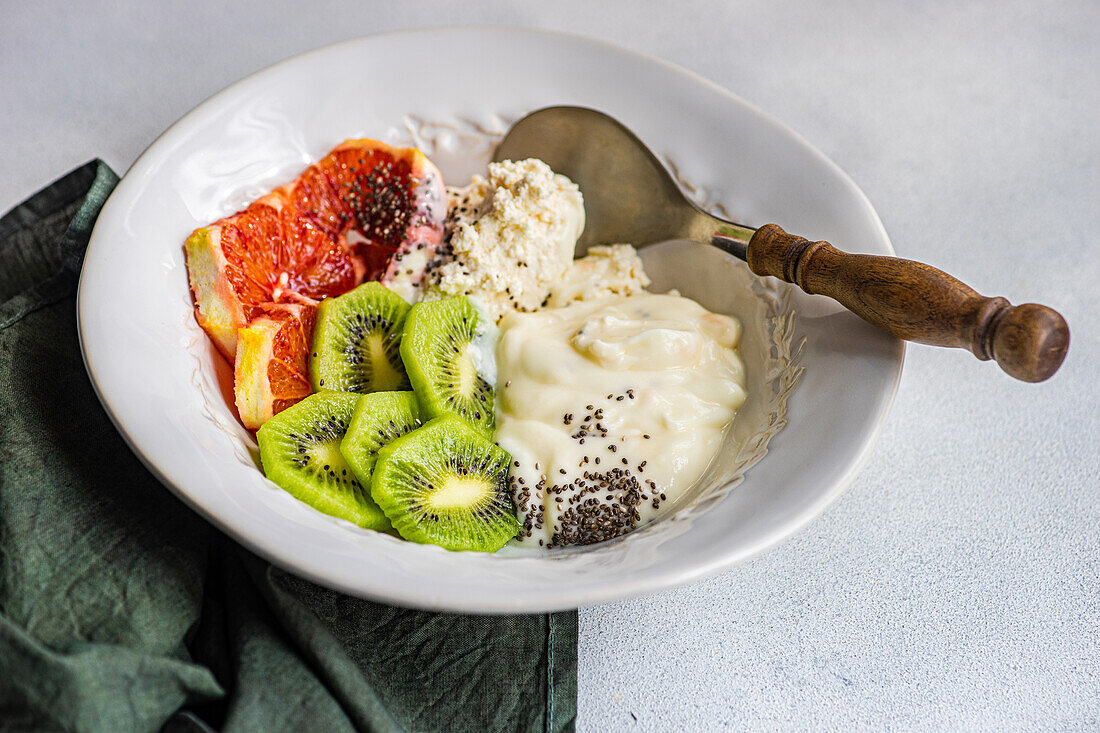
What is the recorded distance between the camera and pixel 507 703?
66.1 inches

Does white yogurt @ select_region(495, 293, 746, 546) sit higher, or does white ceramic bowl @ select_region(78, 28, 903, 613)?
white ceramic bowl @ select_region(78, 28, 903, 613)

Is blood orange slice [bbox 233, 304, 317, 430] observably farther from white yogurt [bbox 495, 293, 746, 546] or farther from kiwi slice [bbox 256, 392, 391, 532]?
white yogurt [bbox 495, 293, 746, 546]

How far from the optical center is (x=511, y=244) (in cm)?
221

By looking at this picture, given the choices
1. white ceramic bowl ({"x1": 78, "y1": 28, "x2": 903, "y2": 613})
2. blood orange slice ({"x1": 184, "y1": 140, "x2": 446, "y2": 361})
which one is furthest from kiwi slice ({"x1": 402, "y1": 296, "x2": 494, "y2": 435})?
white ceramic bowl ({"x1": 78, "y1": 28, "x2": 903, "y2": 613})

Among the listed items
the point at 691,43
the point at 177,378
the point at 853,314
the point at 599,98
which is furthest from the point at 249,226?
the point at 691,43

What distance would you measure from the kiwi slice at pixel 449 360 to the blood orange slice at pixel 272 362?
0.25 m

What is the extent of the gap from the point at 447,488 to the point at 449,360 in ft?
1.23

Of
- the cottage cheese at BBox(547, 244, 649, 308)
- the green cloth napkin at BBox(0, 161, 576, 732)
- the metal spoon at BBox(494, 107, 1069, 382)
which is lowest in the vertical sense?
the green cloth napkin at BBox(0, 161, 576, 732)

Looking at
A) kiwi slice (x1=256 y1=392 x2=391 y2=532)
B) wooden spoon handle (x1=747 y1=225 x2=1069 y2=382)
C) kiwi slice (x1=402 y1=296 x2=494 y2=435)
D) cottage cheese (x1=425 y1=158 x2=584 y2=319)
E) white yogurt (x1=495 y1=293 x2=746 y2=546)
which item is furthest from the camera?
cottage cheese (x1=425 y1=158 x2=584 y2=319)

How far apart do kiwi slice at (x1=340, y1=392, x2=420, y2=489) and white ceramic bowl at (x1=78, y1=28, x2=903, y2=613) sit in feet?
0.54

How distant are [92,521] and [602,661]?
3.64 feet

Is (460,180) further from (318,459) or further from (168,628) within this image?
(168,628)

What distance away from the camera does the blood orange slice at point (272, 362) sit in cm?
186

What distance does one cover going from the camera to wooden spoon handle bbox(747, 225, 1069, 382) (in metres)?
1.52
